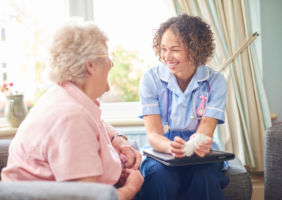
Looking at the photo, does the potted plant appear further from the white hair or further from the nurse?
the white hair

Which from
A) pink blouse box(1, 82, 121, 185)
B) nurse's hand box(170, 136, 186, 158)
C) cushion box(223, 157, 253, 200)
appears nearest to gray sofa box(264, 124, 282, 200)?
cushion box(223, 157, 253, 200)

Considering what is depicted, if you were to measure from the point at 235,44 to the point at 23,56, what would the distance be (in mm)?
1800

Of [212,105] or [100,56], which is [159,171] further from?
[100,56]

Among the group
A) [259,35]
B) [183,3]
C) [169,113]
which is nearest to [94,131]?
[169,113]

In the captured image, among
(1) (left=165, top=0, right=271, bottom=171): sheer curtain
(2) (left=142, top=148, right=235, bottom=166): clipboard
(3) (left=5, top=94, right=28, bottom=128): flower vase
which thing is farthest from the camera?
(1) (left=165, top=0, right=271, bottom=171): sheer curtain

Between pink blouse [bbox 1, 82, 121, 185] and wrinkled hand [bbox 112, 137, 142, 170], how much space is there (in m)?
0.42

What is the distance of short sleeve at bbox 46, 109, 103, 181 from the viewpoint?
821 mm

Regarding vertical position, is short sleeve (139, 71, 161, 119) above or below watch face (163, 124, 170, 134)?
above

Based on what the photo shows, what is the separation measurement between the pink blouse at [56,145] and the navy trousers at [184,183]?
0.54 metres

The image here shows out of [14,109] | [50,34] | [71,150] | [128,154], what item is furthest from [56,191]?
[50,34]

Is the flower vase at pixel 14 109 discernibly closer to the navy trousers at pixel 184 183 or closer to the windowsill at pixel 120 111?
the windowsill at pixel 120 111

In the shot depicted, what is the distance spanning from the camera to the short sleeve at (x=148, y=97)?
5.28 feet

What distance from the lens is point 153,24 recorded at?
2.53 meters

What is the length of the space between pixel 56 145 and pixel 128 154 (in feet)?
1.83
